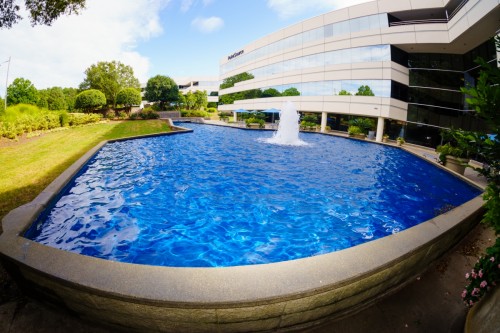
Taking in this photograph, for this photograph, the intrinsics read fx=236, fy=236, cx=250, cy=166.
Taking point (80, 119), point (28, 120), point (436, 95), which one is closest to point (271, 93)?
point (436, 95)

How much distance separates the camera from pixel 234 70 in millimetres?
55281

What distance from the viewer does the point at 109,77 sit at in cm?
6028

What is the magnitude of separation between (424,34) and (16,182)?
32.1m

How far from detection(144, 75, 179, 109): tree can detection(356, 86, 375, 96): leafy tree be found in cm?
4013

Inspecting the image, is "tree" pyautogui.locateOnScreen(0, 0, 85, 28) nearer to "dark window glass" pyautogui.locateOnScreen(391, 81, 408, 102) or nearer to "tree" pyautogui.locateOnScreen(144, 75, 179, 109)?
"dark window glass" pyautogui.locateOnScreen(391, 81, 408, 102)

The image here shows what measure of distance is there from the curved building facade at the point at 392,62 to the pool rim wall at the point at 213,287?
19030mm

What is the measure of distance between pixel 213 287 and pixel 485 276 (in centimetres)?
329

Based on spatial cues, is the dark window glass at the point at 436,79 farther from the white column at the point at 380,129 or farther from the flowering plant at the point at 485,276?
the flowering plant at the point at 485,276

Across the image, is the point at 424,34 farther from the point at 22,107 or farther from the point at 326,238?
the point at 22,107

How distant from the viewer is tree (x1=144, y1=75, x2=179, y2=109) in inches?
2072

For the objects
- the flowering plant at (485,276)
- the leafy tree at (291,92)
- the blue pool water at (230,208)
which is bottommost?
the blue pool water at (230,208)

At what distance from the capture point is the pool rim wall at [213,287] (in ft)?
9.04

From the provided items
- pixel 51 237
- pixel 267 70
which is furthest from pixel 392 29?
pixel 51 237

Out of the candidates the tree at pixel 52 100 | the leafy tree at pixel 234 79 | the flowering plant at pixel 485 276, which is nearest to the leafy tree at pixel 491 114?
the flowering plant at pixel 485 276
